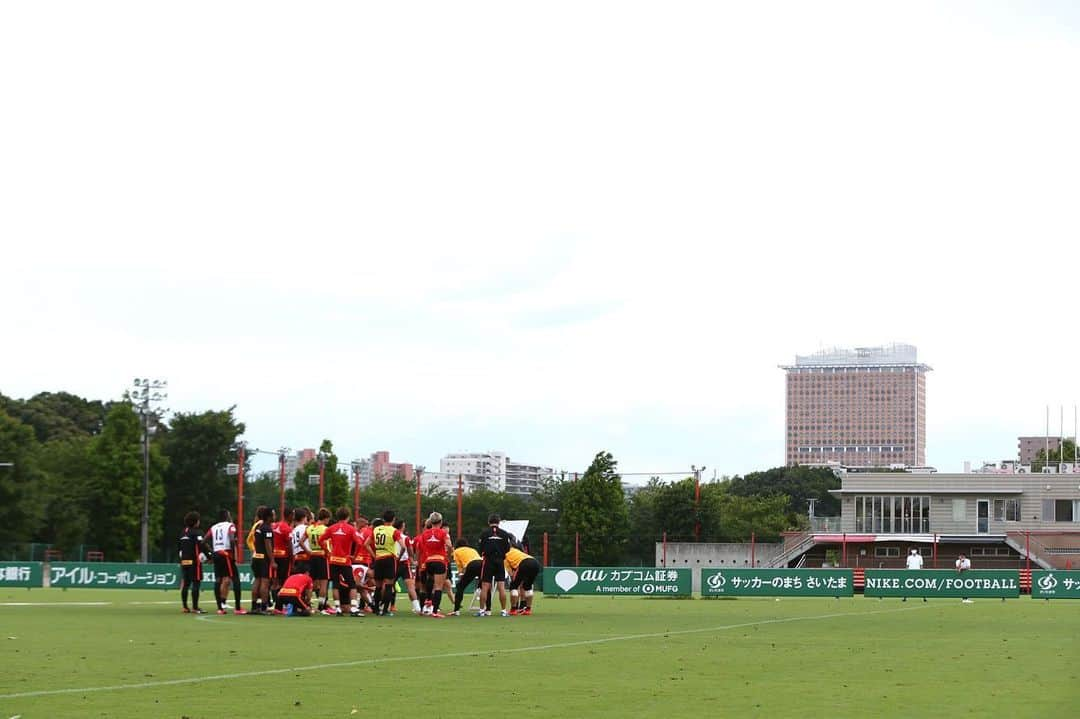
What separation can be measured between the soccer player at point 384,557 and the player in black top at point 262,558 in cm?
197

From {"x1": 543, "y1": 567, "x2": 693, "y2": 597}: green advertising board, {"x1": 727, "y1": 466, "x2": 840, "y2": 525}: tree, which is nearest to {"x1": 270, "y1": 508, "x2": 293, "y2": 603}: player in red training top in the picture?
{"x1": 543, "y1": 567, "x2": 693, "y2": 597}: green advertising board

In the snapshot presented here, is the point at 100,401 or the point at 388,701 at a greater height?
the point at 100,401

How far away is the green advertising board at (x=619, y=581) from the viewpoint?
4603cm

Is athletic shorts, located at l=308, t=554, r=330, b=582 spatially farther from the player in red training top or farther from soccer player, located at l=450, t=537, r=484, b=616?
soccer player, located at l=450, t=537, r=484, b=616

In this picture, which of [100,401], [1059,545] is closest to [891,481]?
A: [1059,545]

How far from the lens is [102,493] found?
88812mm

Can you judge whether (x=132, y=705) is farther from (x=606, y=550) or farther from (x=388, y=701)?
(x=606, y=550)

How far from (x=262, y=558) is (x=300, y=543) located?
0.77 metres

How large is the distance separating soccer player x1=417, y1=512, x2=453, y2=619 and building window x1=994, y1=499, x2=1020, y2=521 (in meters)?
70.2

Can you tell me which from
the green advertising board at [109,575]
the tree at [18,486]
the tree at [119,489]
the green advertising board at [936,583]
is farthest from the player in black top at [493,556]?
the tree at [119,489]

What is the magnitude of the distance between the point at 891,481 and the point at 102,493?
46.7 metres

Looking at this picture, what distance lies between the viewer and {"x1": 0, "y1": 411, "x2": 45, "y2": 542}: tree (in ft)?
278

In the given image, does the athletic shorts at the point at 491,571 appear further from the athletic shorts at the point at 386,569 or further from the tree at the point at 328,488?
the tree at the point at 328,488

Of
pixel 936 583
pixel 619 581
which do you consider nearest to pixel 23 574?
pixel 619 581
